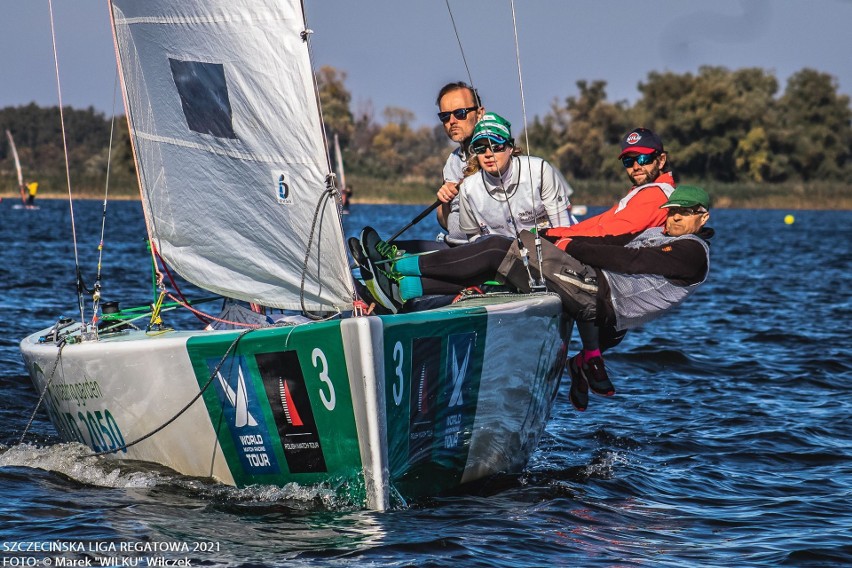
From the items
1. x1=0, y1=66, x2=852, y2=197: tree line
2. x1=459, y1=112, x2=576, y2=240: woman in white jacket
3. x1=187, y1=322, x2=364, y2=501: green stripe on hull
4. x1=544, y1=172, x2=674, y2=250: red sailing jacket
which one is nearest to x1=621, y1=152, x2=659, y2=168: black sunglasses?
x1=544, y1=172, x2=674, y2=250: red sailing jacket

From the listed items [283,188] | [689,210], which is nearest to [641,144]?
[689,210]

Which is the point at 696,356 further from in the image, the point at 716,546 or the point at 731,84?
the point at 731,84

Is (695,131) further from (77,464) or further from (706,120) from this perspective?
(77,464)

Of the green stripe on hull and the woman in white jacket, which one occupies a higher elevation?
the woman in white jacket

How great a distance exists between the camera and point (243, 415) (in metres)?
5.26

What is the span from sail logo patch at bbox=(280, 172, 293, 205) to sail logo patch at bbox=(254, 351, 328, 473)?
77cm

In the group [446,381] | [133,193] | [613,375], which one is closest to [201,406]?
[446,381]

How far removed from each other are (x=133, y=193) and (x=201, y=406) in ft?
218

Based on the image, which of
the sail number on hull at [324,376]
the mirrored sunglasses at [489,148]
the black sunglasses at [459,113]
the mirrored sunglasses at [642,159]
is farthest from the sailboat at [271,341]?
the black sunglasses at [459,113]

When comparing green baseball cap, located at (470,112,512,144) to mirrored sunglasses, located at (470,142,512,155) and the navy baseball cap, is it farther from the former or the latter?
the navy baseball cap

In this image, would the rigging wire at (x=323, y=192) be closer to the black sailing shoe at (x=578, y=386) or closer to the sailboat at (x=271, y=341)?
the sailboat at (x=271, y=341)

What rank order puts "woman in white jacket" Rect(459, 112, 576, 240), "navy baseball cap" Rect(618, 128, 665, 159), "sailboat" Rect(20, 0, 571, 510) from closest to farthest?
"sailboat" Rect(20, 0, 571, 510) → "woman in white jacket" Rect(459, 112, 576, 240) → "navy baseball cap" Rect(618, 128, 665, 159)

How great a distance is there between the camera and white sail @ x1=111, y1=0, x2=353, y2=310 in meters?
→ 5.34

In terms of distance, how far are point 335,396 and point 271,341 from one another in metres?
0.36
